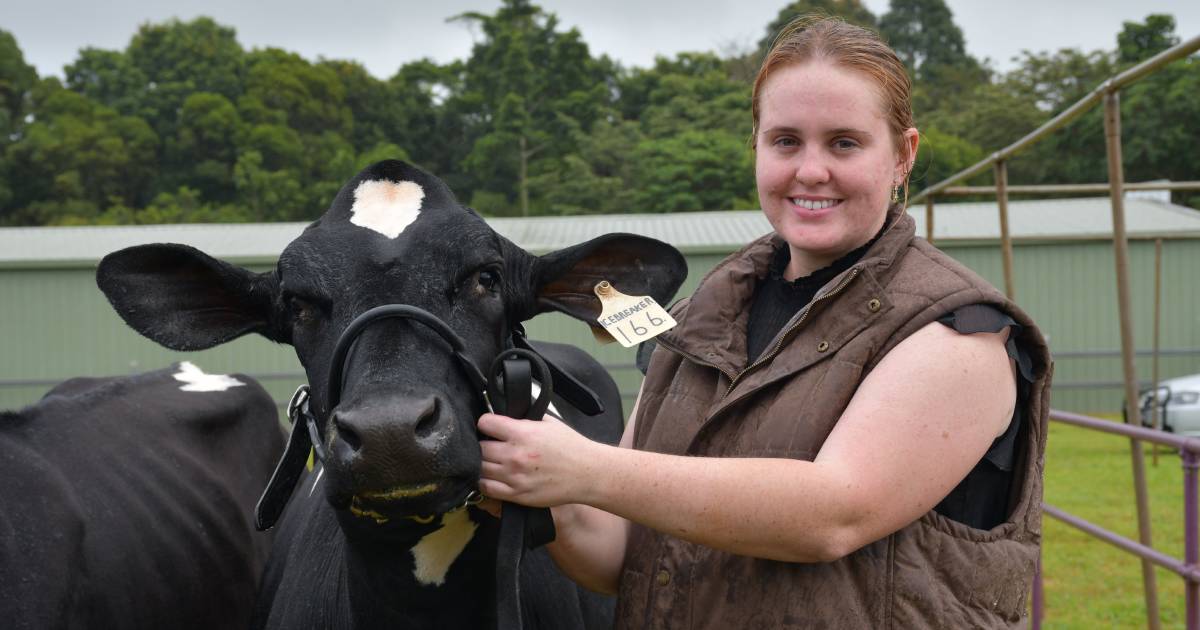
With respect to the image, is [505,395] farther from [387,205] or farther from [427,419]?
[387,205]

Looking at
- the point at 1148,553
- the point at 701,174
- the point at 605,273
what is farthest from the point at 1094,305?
the point at 605,273

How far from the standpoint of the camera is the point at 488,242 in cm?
217

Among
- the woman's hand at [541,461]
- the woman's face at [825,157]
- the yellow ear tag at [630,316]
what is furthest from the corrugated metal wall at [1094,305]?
the woman's hand at [541,461]

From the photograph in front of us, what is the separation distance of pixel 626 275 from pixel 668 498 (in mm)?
848

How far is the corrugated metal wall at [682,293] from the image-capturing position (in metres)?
18.6

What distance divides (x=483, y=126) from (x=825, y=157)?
1833 inches

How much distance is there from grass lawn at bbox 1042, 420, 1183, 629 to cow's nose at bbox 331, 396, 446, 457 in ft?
19.8

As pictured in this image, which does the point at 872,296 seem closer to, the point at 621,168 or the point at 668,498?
the point at 668,498

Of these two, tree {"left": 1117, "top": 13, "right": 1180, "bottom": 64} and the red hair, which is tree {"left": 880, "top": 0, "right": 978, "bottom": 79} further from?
the red hair

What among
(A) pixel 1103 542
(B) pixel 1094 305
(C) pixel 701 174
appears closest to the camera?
(A) pixel 1103 542

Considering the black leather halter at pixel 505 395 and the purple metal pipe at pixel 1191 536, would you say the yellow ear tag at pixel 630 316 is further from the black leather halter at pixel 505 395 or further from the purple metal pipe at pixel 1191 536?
the purple metal pipe at pixel 1191 536

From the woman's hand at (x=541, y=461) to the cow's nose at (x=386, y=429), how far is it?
11cm

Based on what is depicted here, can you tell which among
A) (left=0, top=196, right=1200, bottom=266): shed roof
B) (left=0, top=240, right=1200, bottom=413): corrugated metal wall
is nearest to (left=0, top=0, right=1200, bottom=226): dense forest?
(left=0, top=196, right=1200, bottom=266): shed roof

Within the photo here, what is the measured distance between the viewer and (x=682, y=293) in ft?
61.3
